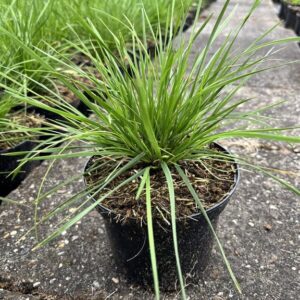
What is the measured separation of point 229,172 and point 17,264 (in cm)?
64

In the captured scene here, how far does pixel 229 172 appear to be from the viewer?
34.4 inches

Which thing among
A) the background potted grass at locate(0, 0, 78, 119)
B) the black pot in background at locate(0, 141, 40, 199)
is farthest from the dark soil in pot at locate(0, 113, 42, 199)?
the background potted grass at locate(0, 0, 78, 119)

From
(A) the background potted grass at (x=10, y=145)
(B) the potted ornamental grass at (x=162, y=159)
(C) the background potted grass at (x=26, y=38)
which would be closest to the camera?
(B) the potted ornamental grass at (x=162, y=159)

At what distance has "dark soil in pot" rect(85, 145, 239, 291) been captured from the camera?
0.75 m

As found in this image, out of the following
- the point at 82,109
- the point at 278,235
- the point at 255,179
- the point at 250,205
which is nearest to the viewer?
the point at 278,235

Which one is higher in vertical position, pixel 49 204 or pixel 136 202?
pixel 136 202

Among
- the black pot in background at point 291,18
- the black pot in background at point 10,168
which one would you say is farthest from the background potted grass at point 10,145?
the black pot in background at point 291,18

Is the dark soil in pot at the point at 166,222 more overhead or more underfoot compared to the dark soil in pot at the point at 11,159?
more overhead

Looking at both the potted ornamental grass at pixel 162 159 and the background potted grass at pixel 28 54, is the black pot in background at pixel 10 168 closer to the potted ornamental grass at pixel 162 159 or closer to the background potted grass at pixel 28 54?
the background potted grass at pixel 28 54

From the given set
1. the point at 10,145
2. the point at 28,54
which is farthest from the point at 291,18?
the point at 10,145

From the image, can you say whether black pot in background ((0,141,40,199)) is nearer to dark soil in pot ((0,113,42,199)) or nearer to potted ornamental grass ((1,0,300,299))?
dark soil in pot ((0,113,42,199))

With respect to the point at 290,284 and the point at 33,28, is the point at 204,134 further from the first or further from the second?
the point at 33,28

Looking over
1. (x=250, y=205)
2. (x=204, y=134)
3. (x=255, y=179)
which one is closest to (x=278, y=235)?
(x=250, y=205)

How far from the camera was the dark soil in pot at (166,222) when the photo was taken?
750 mm
